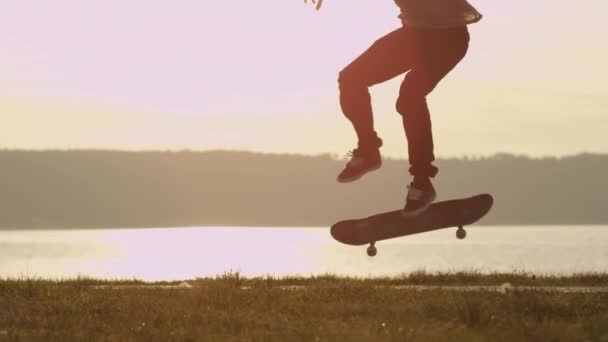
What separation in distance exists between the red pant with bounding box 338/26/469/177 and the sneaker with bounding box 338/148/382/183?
0.44 feet

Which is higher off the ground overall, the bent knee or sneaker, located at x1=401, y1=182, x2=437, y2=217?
the bent knee

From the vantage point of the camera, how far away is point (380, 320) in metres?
15.7

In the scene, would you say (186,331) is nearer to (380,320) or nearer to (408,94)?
(380,320)

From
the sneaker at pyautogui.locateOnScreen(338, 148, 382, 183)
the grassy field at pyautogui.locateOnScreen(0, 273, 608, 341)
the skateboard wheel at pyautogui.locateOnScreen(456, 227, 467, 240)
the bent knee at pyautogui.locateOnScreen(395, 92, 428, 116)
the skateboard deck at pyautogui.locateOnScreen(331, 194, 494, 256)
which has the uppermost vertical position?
the bent knee at pyautogui.locateOnScreen(395, 92, 428, 116)

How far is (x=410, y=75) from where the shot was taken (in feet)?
42.7

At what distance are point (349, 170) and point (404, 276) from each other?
37.7 feet

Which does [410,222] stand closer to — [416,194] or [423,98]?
[416,194]

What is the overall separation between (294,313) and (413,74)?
219 inches

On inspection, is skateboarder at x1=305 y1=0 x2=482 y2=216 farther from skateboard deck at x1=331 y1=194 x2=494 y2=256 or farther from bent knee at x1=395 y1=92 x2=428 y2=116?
skateboard deck at x1=331 y1=194 x2=494 y2=256

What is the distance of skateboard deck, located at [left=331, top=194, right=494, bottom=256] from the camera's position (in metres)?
13.9

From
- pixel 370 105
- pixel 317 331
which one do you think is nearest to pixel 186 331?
pixel 317 331

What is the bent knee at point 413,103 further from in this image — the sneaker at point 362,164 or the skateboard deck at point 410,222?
the skateboard deck at point 410,222

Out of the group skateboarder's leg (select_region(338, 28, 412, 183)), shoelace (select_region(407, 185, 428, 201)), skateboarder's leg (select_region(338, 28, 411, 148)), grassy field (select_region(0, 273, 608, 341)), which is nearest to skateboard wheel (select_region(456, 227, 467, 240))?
shoelace (select_region(407, 185, 428, 201))

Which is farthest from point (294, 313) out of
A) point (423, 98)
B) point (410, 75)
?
point (410, 75)
